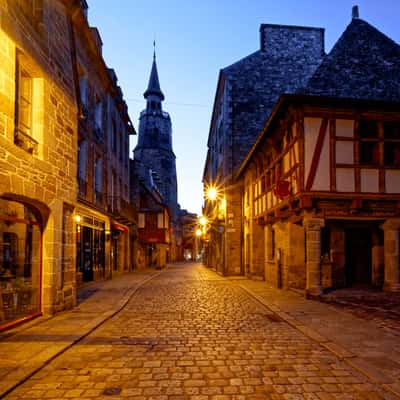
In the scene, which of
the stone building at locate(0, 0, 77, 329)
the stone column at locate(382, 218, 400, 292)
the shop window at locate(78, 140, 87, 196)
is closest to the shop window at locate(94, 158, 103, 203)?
the shop window at locate(78, 140, 87, 196)

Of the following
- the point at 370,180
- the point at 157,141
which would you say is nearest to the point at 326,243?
the point at 370,180

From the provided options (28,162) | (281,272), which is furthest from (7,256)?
(281,272)

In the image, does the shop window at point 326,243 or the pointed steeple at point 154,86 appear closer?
the shop window at point 326,243

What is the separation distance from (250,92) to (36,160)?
18.3 metres

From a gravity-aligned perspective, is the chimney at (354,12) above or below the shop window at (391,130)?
above

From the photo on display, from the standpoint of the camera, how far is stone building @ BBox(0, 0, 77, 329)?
6.97 meters

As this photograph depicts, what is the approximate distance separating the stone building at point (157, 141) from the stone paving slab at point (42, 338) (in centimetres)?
5323

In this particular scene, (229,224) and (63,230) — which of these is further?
(229,224)

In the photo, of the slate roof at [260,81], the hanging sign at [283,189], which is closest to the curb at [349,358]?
the hanging sign at [283,189]

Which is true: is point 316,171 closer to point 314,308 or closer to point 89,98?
point 314,308

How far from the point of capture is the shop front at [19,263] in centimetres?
731

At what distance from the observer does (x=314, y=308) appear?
9.92m

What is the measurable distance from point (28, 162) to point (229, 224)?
15.9 meters

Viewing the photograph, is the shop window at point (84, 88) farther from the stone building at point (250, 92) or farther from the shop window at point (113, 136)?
the stone building at point (250, 92)
